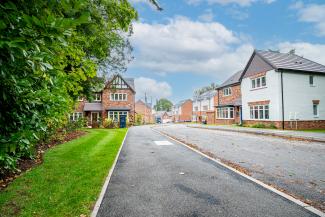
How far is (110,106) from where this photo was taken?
44750mm

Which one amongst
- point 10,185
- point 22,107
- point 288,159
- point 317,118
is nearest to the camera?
point 22,107

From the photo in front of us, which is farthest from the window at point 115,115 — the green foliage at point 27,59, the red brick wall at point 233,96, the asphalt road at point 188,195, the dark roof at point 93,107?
the green foliage at point 27,59

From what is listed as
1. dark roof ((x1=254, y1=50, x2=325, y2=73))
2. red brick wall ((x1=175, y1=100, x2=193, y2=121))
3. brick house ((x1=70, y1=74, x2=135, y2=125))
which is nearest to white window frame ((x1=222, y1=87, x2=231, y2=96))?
dark roof ((x1=254, y1=50, x2=325, y2=73))

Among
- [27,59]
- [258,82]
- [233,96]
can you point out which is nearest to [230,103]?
[233,96]

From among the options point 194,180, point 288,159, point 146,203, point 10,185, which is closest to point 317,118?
point 288,159

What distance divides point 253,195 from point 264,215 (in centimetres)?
102

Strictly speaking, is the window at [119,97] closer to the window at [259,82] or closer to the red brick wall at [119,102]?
the red brick wall at [119,102]

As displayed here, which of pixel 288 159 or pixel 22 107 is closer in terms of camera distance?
pixel 22 107

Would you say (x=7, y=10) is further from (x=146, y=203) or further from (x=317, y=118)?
(x=317, y=118)

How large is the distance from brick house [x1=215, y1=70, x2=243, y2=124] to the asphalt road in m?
31.8

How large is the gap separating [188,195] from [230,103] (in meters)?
36.0

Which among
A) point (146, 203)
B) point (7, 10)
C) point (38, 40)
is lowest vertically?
point (146, 203)

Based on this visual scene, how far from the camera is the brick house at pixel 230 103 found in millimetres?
38125

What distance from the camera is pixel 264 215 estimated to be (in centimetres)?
410
